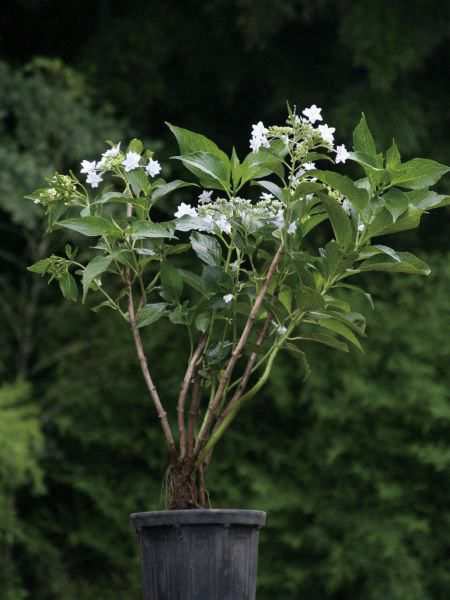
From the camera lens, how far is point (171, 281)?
1.72m

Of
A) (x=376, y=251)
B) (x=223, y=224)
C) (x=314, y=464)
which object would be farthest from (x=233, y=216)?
(x=314, y=464)

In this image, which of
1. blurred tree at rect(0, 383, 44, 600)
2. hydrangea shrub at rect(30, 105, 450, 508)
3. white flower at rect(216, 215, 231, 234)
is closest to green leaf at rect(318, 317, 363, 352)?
hydrangea shrub at rect(30, 105, 450, 508)

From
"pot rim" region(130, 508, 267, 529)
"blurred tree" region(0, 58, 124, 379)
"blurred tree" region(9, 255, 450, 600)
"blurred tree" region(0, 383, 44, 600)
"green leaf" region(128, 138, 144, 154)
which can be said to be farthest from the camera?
"blurred tree" region(0, 58, 124, 379)

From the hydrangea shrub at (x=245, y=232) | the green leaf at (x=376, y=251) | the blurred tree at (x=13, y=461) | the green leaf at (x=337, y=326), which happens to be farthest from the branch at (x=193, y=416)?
the blurred tree at (x=13, y=461)

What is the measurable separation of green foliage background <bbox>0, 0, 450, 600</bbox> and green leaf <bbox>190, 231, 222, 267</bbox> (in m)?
2.68

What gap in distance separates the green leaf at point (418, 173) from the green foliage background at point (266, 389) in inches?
108

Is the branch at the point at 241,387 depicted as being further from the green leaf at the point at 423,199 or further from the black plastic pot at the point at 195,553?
the green leaf at the point at 423,199

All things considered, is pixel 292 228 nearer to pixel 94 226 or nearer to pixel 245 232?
pixel 245 232

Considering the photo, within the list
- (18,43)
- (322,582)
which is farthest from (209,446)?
(18,43)

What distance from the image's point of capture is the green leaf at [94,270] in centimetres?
153

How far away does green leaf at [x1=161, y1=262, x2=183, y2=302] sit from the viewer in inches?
67.0

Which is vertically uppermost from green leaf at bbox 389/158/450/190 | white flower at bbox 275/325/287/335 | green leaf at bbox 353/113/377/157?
green leaf at bbox 353/113/377/157

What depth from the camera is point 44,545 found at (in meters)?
5.02

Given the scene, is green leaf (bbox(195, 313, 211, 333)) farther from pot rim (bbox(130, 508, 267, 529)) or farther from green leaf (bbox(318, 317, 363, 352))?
pot rim (bbox(130, 508, 267, 529))
